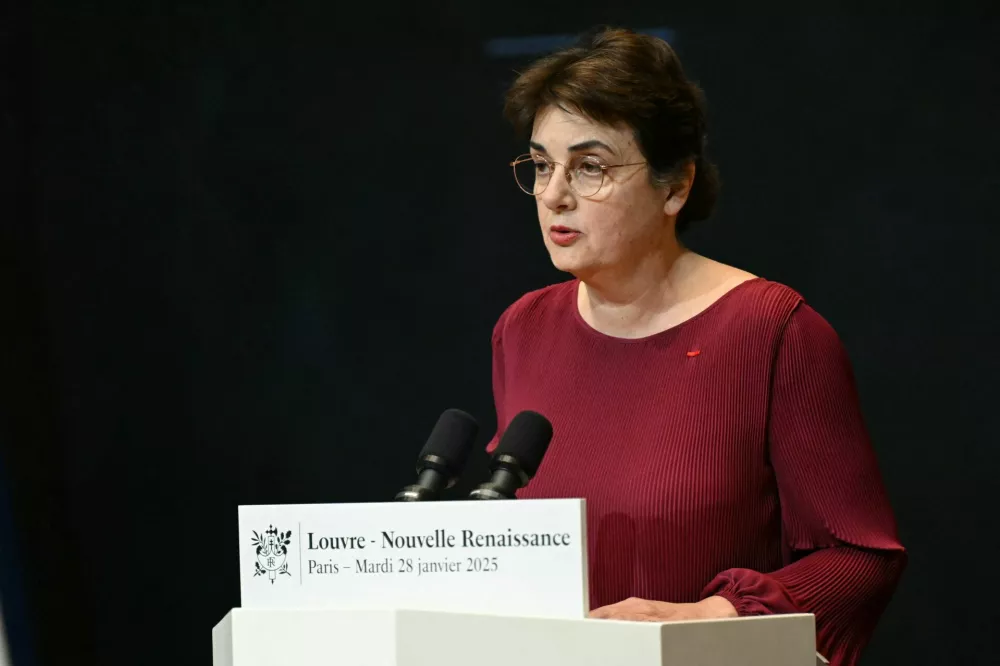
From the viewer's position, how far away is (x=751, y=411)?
6.44 feet

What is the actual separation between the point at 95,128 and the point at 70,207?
0.21 meters

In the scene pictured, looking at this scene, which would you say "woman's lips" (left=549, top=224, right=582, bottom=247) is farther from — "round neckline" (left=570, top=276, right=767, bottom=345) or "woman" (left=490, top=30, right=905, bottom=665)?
"round neckline" (left=570, top=276, right=767, bottom=345)

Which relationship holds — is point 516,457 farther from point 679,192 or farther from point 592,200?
point 679,192

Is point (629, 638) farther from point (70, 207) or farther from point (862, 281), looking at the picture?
point (70, 207)

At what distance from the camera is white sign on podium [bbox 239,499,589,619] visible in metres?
1.41

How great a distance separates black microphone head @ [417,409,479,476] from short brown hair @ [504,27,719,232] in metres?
0.61

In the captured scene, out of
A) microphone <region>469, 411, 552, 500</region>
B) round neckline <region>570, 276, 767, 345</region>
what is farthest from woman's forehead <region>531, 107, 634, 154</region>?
microphone <region>469, 411, 552, 500</region>

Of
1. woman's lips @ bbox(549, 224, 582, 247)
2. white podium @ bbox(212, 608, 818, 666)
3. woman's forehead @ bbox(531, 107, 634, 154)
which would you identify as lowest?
white podium @ bbox(212, 608, 818, 666)

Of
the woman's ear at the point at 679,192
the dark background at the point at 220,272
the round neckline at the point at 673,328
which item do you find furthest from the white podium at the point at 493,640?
the dark background at the point at 220,272

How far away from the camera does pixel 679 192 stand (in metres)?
2.13

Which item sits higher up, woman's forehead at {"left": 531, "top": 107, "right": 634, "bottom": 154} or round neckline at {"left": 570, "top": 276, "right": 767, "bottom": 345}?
woman's forehead at {"left": 531, "top": 107, "right": 634, "bottom": 154}

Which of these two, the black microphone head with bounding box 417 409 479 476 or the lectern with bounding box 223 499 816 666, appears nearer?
the lectern with bounding box 223 499 816 666

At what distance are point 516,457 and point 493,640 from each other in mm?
277

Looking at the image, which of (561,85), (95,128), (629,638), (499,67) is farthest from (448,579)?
(95,128)
